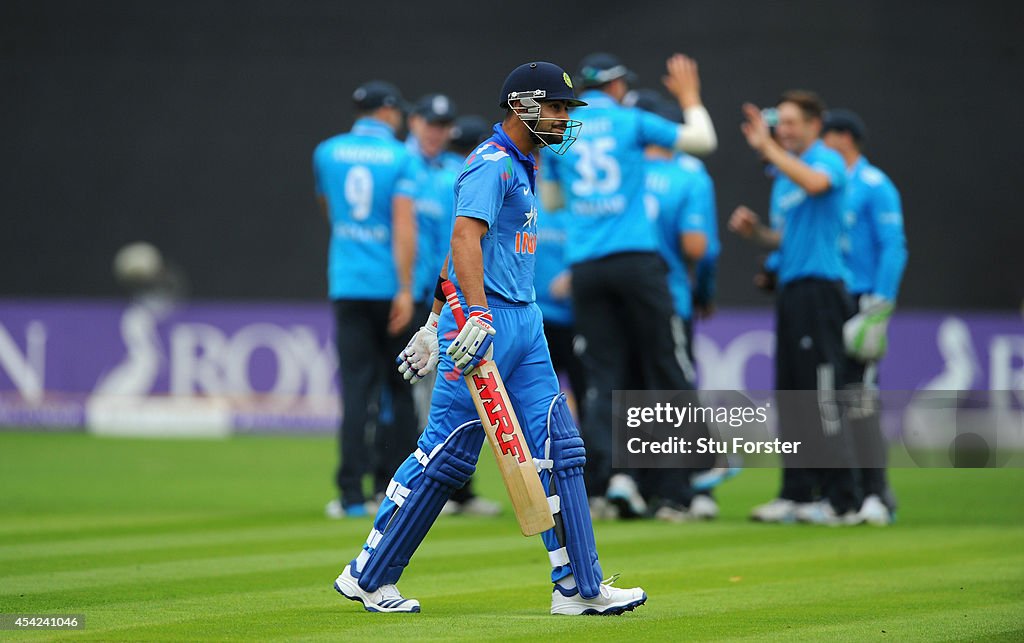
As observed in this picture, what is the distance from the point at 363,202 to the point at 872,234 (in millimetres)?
3361

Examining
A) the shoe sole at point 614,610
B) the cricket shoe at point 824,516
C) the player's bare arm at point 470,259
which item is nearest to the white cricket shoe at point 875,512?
the cricket shoe at point 824,516

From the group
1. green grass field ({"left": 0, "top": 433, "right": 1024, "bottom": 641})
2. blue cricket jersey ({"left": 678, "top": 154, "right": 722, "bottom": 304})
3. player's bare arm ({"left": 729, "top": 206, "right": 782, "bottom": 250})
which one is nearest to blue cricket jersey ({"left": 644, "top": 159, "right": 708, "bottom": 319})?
blue cricket jersey ({"left": 678, "top": 154, "right": 722, "bottom": 304})

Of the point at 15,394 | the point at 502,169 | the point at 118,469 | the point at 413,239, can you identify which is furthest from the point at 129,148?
the point at 502,169

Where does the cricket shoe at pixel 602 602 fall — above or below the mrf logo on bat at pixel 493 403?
below

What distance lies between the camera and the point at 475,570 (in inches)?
301

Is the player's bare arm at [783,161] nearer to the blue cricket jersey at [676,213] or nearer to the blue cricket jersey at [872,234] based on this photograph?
the blue cricket jersey at [872,234]

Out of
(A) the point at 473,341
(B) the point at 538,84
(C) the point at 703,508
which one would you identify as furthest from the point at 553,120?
(C) the point at 703,508

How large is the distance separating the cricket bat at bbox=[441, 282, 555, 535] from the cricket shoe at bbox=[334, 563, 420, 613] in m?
0.57

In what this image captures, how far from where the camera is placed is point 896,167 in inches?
712

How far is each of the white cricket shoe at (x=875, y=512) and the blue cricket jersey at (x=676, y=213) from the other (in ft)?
5.76

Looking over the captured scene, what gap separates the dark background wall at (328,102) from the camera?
59.3 ft

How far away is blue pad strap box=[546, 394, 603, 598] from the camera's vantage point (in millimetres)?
6062

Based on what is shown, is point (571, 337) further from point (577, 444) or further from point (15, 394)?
point (15, 394)

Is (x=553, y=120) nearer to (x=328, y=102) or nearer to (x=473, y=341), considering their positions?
→ (x=473, y=341)
